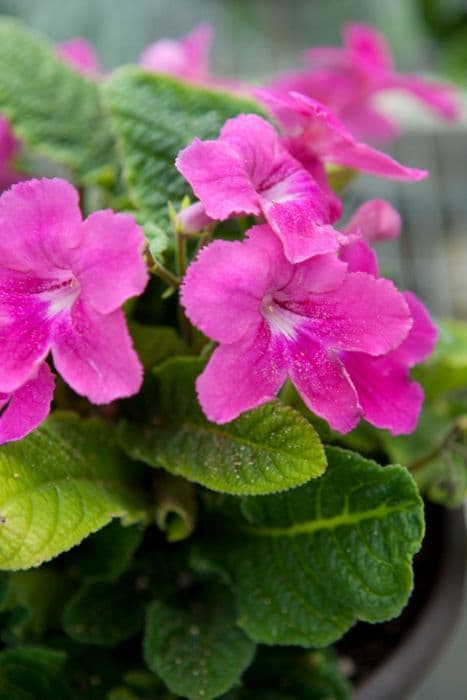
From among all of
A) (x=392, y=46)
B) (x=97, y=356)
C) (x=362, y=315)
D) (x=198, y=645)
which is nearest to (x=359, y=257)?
(x=362, y=315)

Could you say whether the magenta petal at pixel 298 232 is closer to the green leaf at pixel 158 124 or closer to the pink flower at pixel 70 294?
the pink flower at pixel 70 294

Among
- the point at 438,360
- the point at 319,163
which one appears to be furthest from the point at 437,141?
the point at 319,163

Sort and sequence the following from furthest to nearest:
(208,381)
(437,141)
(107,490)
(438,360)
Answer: (437,141)
(438,360)
(107,490)
(208,381)

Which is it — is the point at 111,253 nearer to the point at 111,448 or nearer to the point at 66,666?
the point at 111,448

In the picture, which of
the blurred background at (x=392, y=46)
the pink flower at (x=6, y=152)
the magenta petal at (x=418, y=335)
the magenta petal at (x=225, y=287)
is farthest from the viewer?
the blurred background at (x=392, y=46)

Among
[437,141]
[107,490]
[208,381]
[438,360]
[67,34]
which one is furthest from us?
[67,34]

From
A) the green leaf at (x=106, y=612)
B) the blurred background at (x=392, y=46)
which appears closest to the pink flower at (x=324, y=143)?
the green leaf at (x=106, y=612)

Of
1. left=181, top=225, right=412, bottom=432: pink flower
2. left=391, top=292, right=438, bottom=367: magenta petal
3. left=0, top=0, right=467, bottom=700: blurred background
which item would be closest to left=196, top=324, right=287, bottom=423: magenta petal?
left=181, top=225, right=412, bottom=432: pink flower
